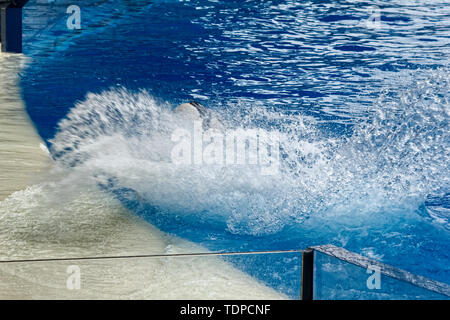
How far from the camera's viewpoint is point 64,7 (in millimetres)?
10148

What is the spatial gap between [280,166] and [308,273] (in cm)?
301

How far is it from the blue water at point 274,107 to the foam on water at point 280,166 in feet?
0.06

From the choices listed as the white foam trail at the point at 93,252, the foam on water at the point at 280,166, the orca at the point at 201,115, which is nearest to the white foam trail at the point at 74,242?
the white foam trail at the point at 93,252

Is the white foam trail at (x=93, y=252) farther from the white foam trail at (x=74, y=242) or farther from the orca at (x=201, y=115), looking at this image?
the orca at (x=201, y=115)

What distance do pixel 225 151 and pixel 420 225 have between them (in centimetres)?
193

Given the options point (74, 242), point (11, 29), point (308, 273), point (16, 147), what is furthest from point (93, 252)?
point (11, 29)

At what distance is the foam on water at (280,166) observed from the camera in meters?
3.59

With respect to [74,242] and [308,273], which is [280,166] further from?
[308,273]

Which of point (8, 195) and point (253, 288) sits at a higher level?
point (253, 288)

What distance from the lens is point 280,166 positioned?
4480mm

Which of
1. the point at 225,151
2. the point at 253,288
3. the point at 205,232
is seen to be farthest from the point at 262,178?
the point at 253,288

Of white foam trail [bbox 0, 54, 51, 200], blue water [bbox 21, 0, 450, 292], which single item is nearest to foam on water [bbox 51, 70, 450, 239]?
blue water [bbox 21, 0, 450, 292]
